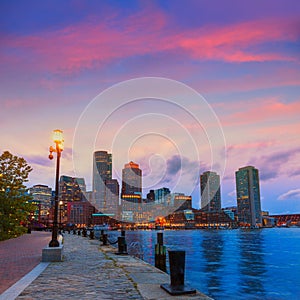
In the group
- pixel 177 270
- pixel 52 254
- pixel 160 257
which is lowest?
pixel 160 257

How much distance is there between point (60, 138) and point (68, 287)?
9.49m

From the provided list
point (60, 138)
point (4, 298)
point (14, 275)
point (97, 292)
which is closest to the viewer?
point (4, 298)

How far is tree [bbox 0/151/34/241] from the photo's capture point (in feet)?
116

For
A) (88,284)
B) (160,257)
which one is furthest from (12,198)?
(88,284)

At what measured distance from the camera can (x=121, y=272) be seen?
13430 mm

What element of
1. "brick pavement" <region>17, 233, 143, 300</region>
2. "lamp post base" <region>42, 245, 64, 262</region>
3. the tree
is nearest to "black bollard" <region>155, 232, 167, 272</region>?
"lamp post base" <region>42, 245, 64, 262</region>

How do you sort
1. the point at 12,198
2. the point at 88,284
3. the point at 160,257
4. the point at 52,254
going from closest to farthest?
the point at 88,284, the point at 52,254, the point at 160,257, the point at 12,198

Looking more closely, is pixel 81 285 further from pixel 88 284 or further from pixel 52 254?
pixel 52 254

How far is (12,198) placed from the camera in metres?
36.2

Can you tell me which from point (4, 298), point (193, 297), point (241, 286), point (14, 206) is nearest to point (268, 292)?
point (241, 286)

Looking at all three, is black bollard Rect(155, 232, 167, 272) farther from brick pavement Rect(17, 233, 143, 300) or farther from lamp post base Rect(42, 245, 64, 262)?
brick pavement Rect(17, 233, 143, 300)

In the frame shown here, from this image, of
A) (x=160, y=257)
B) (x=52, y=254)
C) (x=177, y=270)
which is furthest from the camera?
(x=160, y=257)

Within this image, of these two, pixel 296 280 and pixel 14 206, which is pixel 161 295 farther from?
pixel 14 206

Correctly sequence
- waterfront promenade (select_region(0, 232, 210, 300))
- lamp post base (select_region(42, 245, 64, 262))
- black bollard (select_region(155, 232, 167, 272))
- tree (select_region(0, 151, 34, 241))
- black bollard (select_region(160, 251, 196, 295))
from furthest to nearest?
1. tree (select_region(0, 151, 34, 241))
2. black bollard (select_region(155, 232, 167, 272))
3. lamp post base (select_region(42, 245, 64, 262))
4. black bollard (select_region(160, 251, 196, 295))
5. waterfront promenade (select_region(0, 232, 210, 300))
